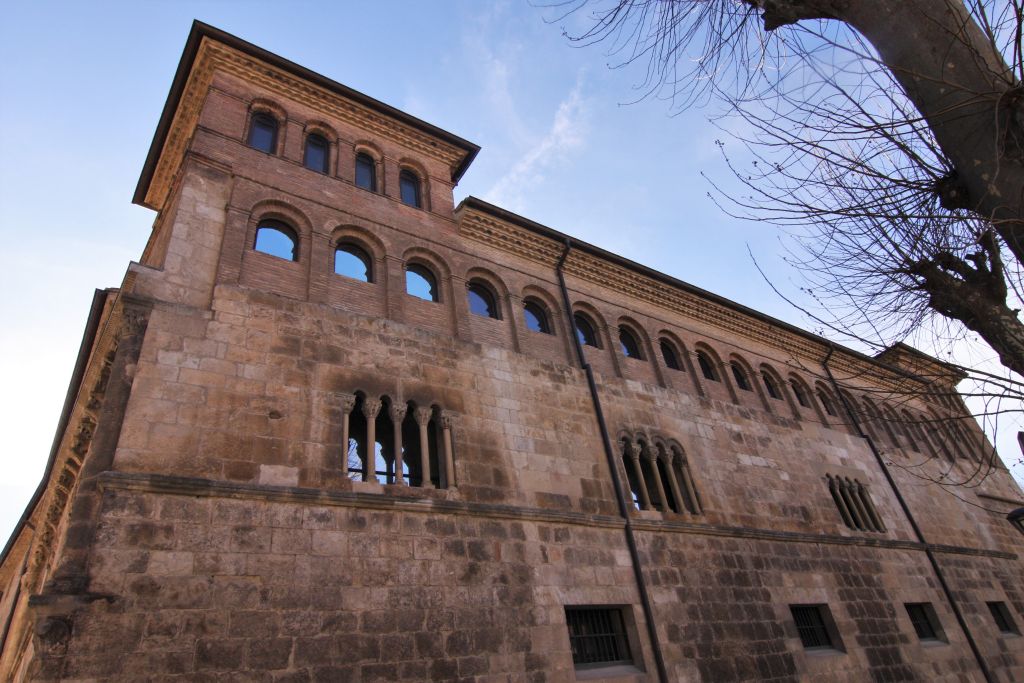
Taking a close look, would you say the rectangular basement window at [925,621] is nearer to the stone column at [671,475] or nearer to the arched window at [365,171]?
the stone column at [671,475]

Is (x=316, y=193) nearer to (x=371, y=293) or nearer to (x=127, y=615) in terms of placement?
(x=371, y=293)

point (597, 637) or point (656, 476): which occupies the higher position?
point (656, 476)

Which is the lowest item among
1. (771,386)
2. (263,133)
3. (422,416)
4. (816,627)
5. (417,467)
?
(816,627)

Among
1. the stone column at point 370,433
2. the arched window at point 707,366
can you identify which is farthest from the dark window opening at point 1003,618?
the stone column at point 370,433

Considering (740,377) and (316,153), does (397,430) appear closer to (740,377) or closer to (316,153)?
(316,153)

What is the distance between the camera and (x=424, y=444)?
27.5 feet

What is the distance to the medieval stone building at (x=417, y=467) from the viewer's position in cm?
617

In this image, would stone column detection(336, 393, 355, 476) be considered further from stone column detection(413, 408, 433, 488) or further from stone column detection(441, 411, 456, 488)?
stone column detection(441, 411, 456, 488)

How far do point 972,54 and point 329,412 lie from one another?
7262 mm

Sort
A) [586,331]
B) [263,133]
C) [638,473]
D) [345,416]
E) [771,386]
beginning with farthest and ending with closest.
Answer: [771,386], [586,331], [263,133], [638,473], [345,416]

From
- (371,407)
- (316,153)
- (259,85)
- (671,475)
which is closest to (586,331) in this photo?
(671,475)

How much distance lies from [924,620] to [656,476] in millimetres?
7771

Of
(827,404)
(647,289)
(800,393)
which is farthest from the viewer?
(827,404)

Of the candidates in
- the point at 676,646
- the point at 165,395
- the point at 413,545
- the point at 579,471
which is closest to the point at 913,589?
the point at 676,646
